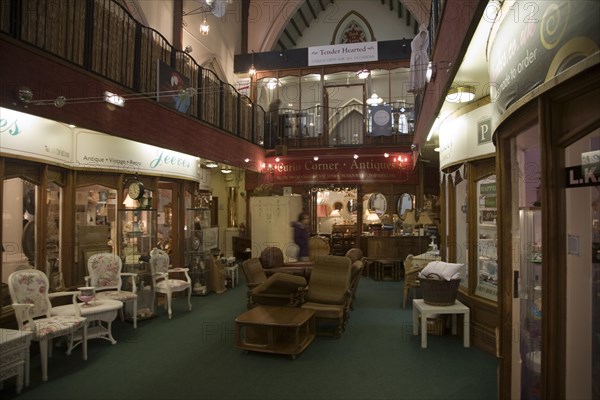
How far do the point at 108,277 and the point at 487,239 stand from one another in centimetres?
529

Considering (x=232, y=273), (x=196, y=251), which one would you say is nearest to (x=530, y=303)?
(x=196, y=251)

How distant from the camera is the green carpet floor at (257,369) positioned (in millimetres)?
4027

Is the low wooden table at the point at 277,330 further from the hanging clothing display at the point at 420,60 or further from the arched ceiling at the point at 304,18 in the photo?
the arched ceiling at the point at 304,18

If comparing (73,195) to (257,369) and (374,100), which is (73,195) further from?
(374,100)

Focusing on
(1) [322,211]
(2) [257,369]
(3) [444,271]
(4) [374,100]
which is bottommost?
(2) [257,369]

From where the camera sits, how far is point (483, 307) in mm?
5320

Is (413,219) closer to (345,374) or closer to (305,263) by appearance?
(305,263)

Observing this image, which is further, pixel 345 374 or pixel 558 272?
pixel 345 374

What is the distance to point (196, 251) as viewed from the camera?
855cm

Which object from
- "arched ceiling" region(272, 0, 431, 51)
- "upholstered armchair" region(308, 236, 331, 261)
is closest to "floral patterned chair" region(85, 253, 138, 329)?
"upholstered armchair" region(308, 236, 331, 261)

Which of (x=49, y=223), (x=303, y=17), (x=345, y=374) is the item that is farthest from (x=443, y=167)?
(x=303, y=17)

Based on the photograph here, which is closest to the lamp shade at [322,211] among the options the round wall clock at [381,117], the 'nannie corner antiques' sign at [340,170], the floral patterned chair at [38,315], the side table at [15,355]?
the 'nannie corner antiques' sign at [340,170]

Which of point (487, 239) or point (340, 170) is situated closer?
point (487, 239)

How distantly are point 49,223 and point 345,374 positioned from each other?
4556 mm
